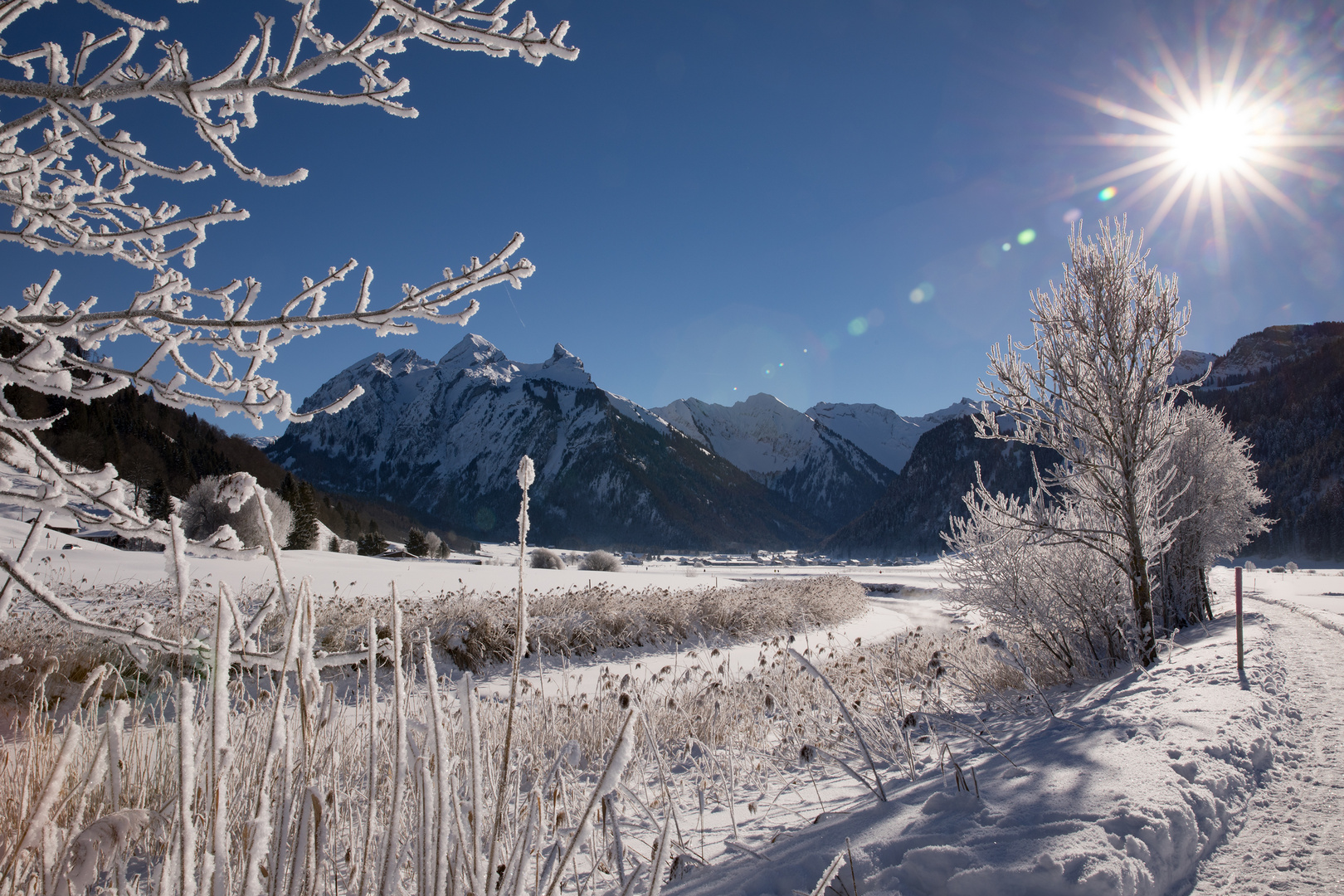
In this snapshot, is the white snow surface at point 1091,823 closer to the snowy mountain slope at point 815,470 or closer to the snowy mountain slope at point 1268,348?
the snowy mountain slope at point 1268,348

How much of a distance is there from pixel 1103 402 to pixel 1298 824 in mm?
5279

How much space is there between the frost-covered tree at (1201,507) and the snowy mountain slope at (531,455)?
305 ft

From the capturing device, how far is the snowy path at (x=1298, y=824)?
73.4 inches

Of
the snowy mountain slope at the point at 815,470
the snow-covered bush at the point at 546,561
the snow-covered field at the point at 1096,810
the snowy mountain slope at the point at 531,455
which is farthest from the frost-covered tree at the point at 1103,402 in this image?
the snowy mountain slope at the point at 815,470

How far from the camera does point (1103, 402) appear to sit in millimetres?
6562

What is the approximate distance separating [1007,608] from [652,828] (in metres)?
4.95

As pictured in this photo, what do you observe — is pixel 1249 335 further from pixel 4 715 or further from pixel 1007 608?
pixel 4 715

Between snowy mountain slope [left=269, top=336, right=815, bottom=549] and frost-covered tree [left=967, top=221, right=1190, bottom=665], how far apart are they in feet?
316

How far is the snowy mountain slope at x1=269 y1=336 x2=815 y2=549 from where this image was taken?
375 ft

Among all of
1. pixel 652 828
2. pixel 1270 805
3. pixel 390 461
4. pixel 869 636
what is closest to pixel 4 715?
pixel 652 828

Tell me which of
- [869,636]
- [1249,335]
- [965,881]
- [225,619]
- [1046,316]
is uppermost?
[1249,335]

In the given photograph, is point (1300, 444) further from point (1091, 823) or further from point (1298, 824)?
point (1091, 823)

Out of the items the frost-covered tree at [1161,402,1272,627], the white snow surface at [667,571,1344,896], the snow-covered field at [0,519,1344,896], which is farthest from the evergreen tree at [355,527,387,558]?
the white snow surface at [667,571,1344,896]

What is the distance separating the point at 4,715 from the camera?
17.1 ft
